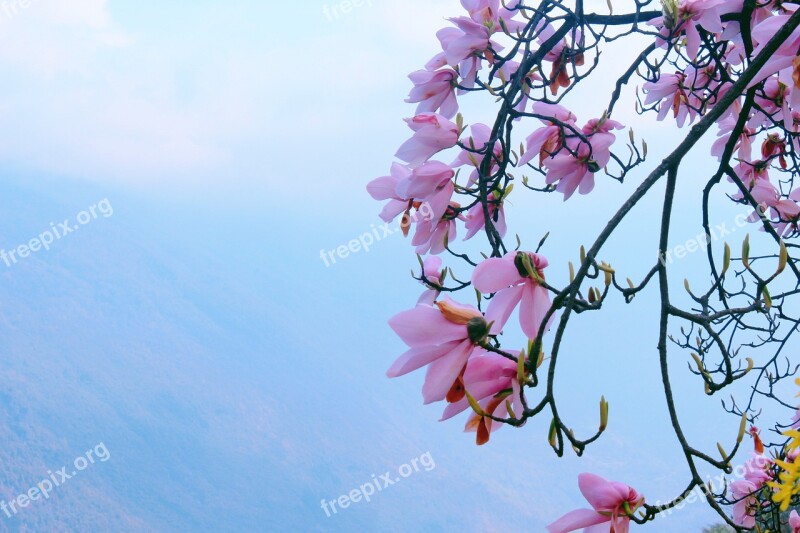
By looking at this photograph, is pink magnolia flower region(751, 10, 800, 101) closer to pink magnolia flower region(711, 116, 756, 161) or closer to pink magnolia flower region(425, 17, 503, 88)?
pink magnolia flower region(425, 17, 503, 88)

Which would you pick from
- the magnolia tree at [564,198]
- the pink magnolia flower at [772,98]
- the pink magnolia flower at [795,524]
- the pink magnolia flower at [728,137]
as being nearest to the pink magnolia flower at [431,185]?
the magnolia tree at [564,198]

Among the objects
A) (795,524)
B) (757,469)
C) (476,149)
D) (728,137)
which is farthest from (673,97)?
(795,524)

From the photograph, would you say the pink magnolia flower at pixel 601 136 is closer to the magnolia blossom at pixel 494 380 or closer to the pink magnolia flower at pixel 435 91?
the pink magnolia flower at pixel 435 91

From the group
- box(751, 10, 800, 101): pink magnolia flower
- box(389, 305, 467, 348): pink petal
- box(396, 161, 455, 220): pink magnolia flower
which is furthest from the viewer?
box(396, 161, 455, 220): pink magnolia flower

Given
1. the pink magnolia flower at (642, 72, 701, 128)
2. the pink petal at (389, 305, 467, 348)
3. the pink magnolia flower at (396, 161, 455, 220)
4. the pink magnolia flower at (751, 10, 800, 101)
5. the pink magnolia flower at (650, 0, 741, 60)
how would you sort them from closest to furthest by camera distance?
the pink petal at (389, 305, 467, 348) < the pink magnolia flower at (751, 10, 800, 101) < the pink magnolia flower at (396, 161, 455, 220) < the pink magnolia flower at (650, 0, 741, 60) < the pink magnolia flower at (642, 72, 701, 128)

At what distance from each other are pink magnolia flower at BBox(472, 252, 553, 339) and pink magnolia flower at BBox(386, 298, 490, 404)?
0.12 feet

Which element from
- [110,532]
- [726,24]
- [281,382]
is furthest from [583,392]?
[726,24]

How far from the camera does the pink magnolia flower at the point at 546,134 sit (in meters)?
0.86

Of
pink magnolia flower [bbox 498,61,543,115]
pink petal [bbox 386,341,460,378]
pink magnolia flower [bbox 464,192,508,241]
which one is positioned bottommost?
pink petal [bbox 386,341,460,378]

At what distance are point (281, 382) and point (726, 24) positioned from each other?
80.3 m

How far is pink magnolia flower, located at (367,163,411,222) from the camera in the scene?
813 mm

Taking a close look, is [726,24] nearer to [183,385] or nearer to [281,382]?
[183,385]

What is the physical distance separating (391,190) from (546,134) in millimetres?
218

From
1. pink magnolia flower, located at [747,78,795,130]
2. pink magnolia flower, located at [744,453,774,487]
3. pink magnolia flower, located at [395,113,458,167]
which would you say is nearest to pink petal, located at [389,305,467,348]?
pink magnolia flower, located at [395,113,458,167]
